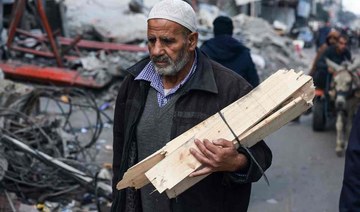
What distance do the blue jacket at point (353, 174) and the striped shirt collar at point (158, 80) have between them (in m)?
0.79

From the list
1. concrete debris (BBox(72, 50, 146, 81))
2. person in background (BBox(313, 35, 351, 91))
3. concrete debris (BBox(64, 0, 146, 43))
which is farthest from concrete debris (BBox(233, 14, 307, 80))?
person in background (BBox(313, 35, 351, 91))

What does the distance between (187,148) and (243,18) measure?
25.8m

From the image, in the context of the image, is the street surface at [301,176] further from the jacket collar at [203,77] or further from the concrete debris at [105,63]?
the concrete debris at [105,63]

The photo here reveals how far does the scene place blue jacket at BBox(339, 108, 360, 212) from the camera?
89.3 inches

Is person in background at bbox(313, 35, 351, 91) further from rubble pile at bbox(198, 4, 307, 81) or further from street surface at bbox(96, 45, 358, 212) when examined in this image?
rubble pile at bbox(198, 4, 307, 81)

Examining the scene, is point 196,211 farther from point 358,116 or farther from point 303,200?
point 303,200

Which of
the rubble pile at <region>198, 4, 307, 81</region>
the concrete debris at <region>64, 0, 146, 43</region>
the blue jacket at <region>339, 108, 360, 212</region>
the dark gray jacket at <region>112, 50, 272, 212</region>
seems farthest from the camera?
the rubble pile at <region>198, 4, 307, 81</region>

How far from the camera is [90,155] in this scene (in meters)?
7.54

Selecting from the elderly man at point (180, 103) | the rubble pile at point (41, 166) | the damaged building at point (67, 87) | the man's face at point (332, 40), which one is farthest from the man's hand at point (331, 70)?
the elderly man at point (180, 103)

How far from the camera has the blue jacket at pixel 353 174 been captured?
7.44 feet

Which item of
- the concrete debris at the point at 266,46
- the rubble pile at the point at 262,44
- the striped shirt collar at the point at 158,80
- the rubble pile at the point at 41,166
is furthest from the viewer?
the concrete debris at the point at 266,46

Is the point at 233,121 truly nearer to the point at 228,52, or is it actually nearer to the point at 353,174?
the point at 353,174

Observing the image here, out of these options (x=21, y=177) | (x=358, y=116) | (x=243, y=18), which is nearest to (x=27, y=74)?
(x=21, y=177)

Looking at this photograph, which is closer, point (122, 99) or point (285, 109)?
point (285, 109)
